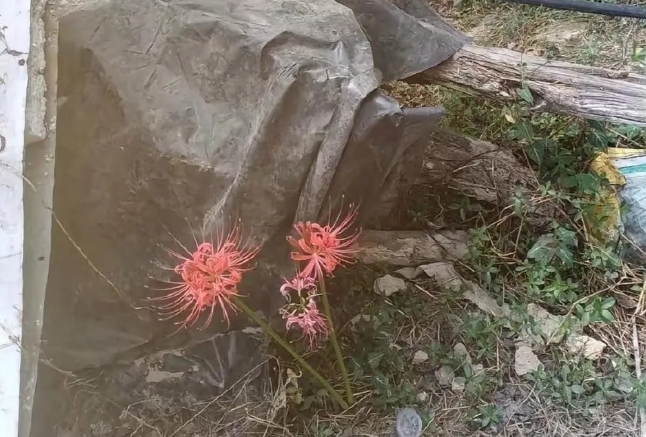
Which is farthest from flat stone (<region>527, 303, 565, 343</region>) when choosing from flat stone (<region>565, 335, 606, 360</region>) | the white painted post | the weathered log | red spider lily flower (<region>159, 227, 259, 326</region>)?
the white painted post

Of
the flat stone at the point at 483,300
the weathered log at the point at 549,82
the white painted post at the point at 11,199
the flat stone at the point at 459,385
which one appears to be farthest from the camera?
the flat stone at the point at 483,300

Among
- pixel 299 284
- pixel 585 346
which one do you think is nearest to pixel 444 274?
pixel 585 346

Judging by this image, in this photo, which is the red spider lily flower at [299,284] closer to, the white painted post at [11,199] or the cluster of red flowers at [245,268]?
the cluster of red flowers at [245,268]

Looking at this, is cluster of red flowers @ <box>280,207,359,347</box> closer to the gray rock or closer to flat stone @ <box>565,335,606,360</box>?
the gray rock

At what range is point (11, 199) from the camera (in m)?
1.12

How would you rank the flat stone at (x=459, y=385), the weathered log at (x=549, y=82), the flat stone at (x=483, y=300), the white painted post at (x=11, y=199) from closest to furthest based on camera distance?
1. the white painted post at (x=11, y=199)
2. the weathered log at (x=549, y=82)
3. the flat stone at (x=459, y=385)
4. the flat stone at (x=483, y=300)

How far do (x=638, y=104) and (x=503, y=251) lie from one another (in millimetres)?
498

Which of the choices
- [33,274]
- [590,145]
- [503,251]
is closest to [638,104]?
[590,145]

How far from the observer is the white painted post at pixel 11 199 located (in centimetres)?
111

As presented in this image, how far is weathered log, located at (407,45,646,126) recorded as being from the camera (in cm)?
149

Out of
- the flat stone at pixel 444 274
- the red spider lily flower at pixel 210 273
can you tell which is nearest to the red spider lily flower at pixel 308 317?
the red spider lily flower at pixel 210 273

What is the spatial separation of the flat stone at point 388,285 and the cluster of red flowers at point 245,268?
39 centimetres

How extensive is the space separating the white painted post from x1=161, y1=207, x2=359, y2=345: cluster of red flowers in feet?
0.86

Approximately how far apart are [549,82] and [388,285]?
0.62m
